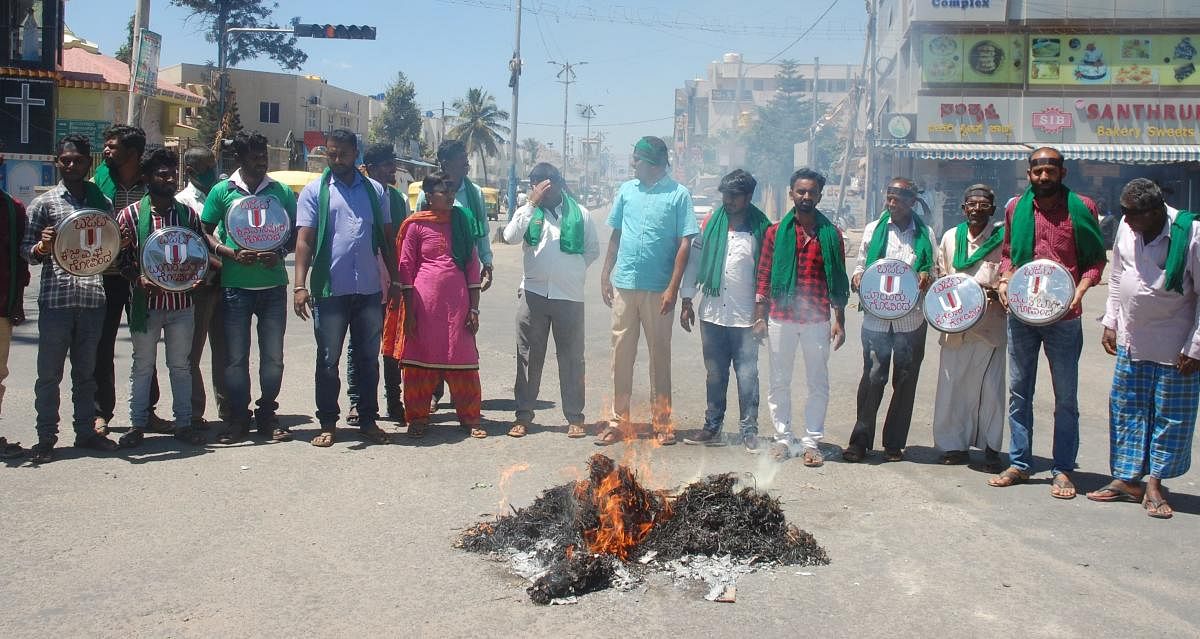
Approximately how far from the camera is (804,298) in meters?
6.48

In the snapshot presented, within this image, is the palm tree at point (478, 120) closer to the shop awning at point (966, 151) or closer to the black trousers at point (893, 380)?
the shop awning at point (966, 151)

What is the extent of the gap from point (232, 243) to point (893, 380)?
4.37m

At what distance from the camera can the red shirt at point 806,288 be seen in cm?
648

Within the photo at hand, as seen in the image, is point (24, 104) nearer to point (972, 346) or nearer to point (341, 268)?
point (341, 268)

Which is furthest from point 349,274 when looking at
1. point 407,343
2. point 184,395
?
point 184,395

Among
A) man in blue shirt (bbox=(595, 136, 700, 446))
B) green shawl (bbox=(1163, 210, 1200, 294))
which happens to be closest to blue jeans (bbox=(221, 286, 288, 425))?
man in blue shirt (bbox=(595, 136, 700, 446))

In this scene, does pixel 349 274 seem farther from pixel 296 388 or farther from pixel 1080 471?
pixel 1080 471

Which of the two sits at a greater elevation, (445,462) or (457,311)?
(457,311)

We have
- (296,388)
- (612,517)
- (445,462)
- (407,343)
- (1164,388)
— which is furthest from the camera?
(296,388)

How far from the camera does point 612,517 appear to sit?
15.0ft

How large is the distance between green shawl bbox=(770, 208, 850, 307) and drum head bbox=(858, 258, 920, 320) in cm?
16

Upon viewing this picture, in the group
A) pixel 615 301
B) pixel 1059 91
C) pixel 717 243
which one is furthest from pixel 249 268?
pixel 1059 91

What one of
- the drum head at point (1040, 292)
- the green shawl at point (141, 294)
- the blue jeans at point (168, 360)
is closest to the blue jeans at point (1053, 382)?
the drum head at point (1040, 292)

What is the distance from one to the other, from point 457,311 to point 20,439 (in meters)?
2.92
